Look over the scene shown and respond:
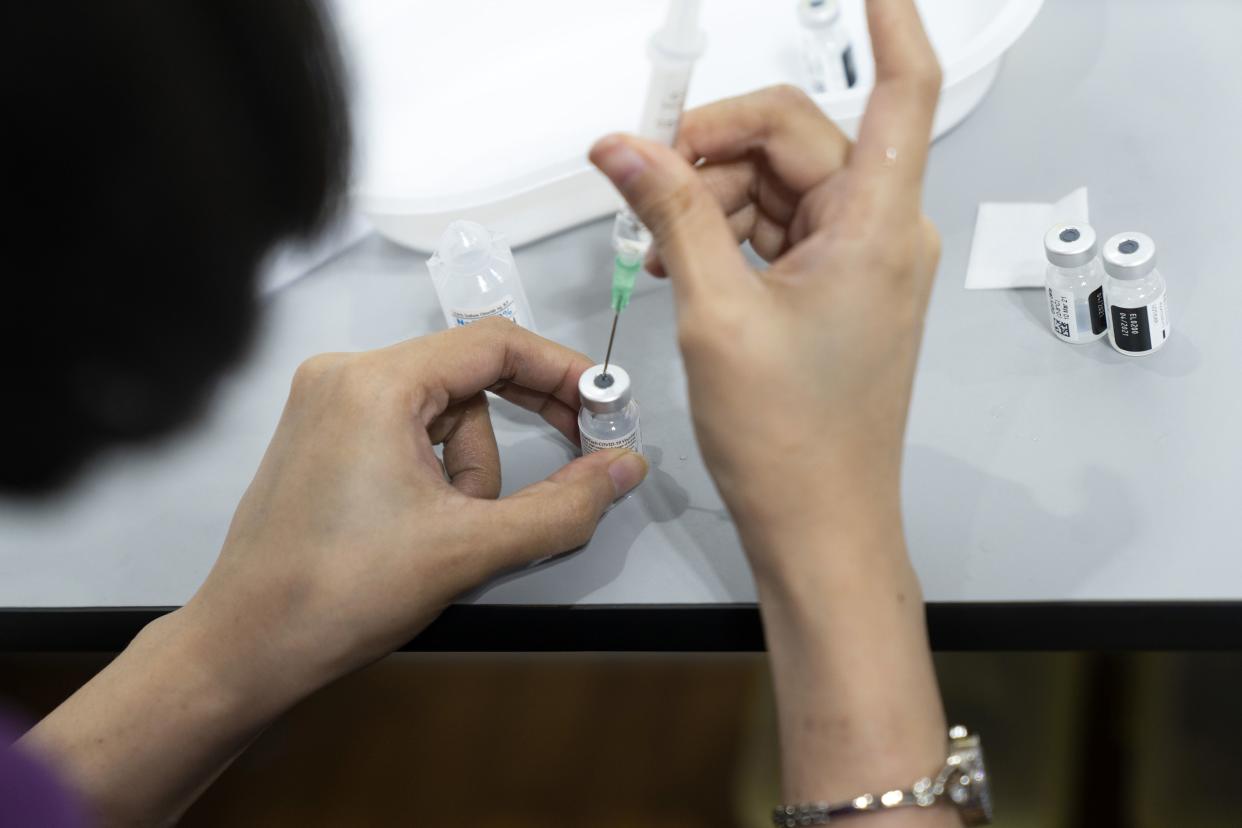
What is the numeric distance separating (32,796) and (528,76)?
29.4 inches

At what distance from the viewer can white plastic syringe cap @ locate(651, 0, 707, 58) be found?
61 centimetres

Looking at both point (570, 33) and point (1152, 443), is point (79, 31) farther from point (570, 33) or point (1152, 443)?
point (1152, 443)

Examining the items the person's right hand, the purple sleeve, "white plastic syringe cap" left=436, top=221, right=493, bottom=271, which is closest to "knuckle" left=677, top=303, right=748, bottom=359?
the person's right hand

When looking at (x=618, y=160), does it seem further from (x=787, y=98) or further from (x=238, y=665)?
(x=238, y=665)

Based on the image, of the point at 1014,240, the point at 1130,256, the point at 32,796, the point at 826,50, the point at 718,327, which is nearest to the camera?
the point at 718,327

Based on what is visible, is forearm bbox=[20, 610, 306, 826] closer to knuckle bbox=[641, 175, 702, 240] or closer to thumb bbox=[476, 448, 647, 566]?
thumb bbox=[476, 448, 647, 566]

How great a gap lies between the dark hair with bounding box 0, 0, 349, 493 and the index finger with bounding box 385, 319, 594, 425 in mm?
267

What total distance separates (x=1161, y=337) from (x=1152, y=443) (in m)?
0.09

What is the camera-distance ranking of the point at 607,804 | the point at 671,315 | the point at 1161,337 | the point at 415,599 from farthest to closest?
the point at 607,804 < the point at 671,315 < the point at 1161,337 < the point at 415,599

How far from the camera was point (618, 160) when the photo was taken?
22.8 inches

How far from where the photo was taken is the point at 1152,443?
2.55ft

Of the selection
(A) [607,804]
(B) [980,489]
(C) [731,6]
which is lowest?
(A) [607,804]

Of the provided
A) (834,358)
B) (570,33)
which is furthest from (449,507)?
(570,33)

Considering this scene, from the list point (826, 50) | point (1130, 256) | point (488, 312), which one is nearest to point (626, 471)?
point (488, 312)
